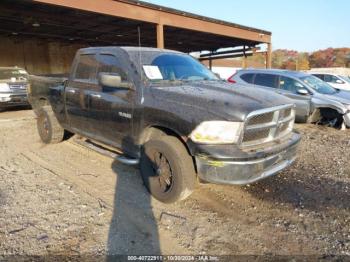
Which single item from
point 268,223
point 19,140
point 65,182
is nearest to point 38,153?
point 19,140

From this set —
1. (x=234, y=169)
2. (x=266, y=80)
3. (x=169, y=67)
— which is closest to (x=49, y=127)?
(x=169, y=67)

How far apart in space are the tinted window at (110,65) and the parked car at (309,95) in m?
5.14

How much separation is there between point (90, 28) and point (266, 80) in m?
13.0

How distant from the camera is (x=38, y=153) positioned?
620 cm

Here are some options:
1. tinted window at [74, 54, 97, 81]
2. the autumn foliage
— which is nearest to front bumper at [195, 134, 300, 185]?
tinted window at [74, 54, 97, 81]

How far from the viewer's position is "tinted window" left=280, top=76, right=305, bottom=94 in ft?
29.8

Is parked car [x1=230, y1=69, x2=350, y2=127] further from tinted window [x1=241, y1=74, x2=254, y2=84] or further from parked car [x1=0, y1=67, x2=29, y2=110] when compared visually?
parked car [x1=0, y1=67, x2=29, y2=110]

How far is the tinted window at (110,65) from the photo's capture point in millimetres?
4527

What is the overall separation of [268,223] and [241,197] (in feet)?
2.32

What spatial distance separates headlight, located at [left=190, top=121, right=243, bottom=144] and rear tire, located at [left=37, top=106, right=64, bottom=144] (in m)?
4.06

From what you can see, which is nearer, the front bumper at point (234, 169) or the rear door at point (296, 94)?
the front bumper at point (234, 169)

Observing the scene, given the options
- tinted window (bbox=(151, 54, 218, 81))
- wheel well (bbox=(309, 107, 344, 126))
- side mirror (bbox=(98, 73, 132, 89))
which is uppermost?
tinted window (bbox=(151, 54, 218, 81))

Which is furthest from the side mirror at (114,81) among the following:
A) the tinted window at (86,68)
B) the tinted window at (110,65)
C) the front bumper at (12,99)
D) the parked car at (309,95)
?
the front bumper at (12,99)

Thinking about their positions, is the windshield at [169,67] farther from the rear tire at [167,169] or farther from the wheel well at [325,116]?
the wheel well at [325,116]
